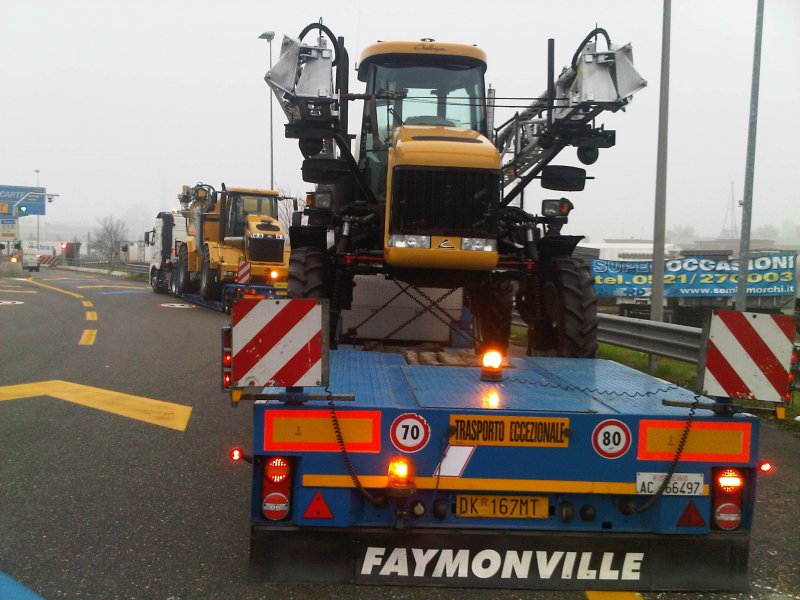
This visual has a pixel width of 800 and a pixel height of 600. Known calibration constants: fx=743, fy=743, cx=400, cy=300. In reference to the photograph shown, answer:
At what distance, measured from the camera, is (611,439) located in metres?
3.45

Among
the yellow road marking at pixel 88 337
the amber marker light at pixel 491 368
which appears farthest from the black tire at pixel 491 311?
the yellow road marking at pixel 88 337

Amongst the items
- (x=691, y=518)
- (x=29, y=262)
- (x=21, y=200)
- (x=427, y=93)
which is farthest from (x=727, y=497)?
(x=21, y=200)

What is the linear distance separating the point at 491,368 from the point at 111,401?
214 inches

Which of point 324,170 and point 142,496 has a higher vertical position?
point 324,170

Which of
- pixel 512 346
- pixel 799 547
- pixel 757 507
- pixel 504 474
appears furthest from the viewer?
pixel 512 346

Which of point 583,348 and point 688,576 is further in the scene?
point 583,348

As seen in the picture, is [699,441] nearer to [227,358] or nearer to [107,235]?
[227,358]

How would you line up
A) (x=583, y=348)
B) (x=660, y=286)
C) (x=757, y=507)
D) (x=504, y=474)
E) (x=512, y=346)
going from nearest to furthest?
(x=504, y=474) → (x=757, y=507) → (x=583, y=348) → (x=660, y=286) → (x=512, y=346)

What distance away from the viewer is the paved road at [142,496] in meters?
3.78

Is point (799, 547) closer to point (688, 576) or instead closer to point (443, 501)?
point (688, 576)

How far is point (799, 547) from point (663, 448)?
1.67m

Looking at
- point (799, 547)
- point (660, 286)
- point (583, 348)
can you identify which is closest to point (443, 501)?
point (799, 547)

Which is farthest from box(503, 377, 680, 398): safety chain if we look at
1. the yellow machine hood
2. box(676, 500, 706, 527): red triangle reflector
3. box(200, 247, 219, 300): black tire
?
box(200, 247, 219, 300): black tire

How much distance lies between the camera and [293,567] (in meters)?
3.53
